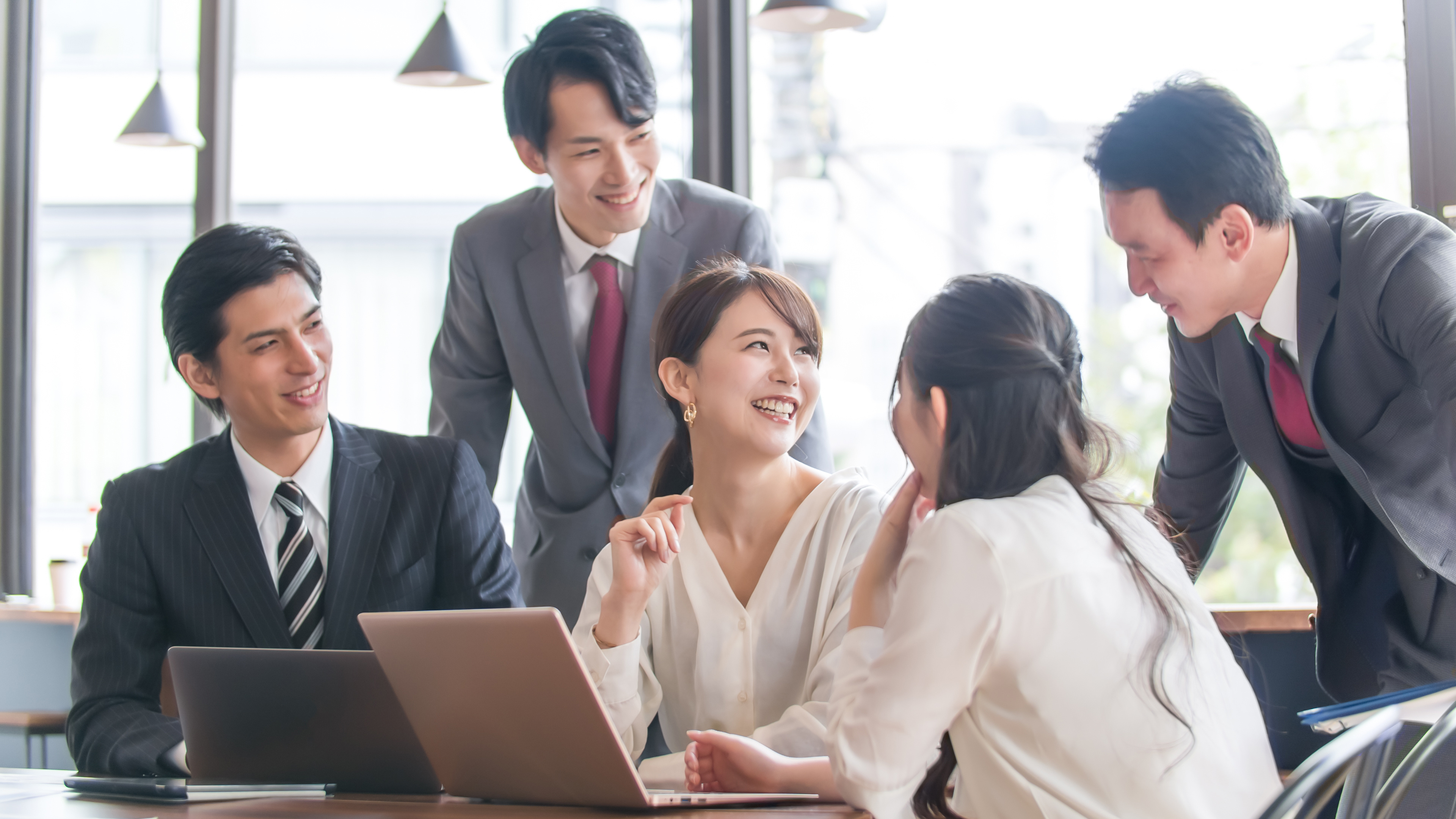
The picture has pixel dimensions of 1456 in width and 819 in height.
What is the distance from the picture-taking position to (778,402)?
1719 millimetres

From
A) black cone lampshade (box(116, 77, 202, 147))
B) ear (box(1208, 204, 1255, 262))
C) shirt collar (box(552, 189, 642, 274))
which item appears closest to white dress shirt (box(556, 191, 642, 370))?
shirt collar (box(552, 189, 642, 274))

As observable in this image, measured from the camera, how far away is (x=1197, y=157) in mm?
1620

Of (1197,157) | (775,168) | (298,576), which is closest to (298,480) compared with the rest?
(298,576)

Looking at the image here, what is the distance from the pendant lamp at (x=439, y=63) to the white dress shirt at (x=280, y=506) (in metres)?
1.45

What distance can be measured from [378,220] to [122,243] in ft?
3.00

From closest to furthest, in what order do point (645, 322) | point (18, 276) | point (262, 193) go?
point (645, 322) → point (262, 193) → point (18, 276)

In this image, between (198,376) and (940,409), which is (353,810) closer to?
(940,409)

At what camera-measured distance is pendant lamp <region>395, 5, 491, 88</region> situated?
9.97 feet

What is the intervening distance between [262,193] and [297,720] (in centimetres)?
278

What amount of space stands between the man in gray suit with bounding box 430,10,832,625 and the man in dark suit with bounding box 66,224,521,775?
0.96ft

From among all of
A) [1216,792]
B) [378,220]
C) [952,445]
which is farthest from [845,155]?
[1216,792]

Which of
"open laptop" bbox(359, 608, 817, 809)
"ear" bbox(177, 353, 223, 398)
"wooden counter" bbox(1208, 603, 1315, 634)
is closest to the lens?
"open laptop" bbox(359, 608, 817, 809)

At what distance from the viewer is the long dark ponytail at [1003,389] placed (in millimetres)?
1222

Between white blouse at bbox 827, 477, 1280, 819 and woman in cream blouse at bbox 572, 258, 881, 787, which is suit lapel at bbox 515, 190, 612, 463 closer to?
woman in cream blouse at bbox 572, 258, 881, 787
